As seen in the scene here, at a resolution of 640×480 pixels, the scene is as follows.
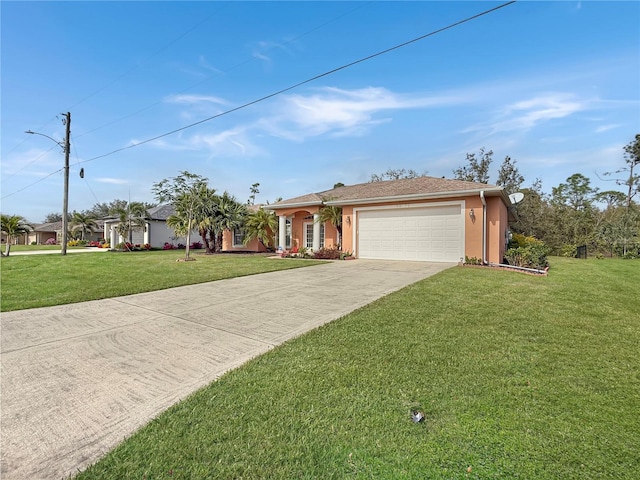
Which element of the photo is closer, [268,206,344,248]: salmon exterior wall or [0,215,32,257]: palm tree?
[268,206,344,248]: salmon exterior wall

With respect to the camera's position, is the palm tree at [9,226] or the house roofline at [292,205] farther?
the palm tree at [9,226]

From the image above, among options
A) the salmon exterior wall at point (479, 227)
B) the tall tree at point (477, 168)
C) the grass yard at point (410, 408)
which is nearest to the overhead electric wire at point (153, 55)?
the grass yard at point (410, 408)

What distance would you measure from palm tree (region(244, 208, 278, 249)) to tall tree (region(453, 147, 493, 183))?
731 inches

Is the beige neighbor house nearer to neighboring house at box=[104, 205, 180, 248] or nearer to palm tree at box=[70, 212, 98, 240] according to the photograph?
neighboring house at box=[104, 205, 180, 248]

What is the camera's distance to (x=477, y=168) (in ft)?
90.8

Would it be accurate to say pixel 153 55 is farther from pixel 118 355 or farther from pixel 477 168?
pixel 477 168

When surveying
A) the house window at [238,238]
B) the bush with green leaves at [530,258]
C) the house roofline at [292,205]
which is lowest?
the bush with green leaves at [530,258]

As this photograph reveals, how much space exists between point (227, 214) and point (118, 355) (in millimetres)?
16195

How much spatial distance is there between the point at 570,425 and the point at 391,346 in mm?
1835

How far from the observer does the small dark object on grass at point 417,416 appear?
2.37 meters

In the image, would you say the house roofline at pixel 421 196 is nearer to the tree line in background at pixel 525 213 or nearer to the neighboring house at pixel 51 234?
the tree line in background at pixel 525 213

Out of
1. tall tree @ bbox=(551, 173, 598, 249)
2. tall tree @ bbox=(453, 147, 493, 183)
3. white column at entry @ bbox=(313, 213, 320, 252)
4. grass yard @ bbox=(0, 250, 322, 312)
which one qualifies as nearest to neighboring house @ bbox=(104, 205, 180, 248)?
white column at entry @ bbox=(313, 213, 320, 252)

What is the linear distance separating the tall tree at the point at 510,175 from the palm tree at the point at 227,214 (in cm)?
2243

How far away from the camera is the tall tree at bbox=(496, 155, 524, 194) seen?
1032 inches
